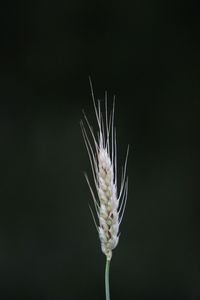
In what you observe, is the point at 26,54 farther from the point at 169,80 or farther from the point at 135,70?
the point at 169,80

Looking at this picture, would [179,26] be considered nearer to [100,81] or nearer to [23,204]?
[100,81]

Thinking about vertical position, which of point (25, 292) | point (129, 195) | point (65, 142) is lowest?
point (25, 292)

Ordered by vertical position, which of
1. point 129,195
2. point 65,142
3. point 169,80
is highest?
point 169,80

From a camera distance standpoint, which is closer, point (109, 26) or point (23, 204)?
point (109, 26)

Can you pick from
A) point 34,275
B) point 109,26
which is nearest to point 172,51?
point 109,26

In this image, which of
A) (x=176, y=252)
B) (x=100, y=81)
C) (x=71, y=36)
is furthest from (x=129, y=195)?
(x=71, y=36)

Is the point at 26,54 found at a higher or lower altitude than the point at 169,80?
higher
